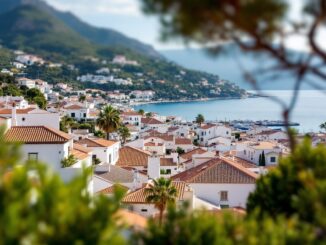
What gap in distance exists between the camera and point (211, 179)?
30656 millimetres

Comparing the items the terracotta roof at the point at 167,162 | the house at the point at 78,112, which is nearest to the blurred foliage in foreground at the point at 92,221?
the terracotta roof at the point at 167,162

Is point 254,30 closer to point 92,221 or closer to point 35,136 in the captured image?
point 92,221

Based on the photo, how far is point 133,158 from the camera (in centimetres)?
4716

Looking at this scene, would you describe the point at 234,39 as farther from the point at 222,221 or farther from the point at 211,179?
the point at 211,179

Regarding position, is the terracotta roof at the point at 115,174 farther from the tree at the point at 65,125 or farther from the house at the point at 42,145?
the tree at the point at 65,125

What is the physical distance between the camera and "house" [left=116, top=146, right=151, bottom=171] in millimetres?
45400

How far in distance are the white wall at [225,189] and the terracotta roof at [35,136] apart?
717 centimetres

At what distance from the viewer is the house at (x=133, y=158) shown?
1787 inches

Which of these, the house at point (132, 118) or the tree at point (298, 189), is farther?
the house at point (132, 118)

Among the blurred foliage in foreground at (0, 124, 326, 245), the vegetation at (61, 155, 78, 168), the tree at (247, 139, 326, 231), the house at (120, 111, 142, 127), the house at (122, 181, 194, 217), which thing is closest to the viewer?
the blurred foliage in foreground at (0, 124, 326, 245)

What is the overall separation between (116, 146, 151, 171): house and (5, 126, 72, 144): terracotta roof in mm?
14995

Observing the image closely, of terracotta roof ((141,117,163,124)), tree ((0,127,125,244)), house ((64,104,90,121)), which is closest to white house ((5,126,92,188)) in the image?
tree ((0,127,125,244))

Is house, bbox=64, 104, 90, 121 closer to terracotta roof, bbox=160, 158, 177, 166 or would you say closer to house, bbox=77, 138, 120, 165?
terracotta roof, bbox=160, 158, 177, 166

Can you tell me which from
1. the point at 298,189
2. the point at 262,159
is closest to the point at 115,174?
the point at 262,159
